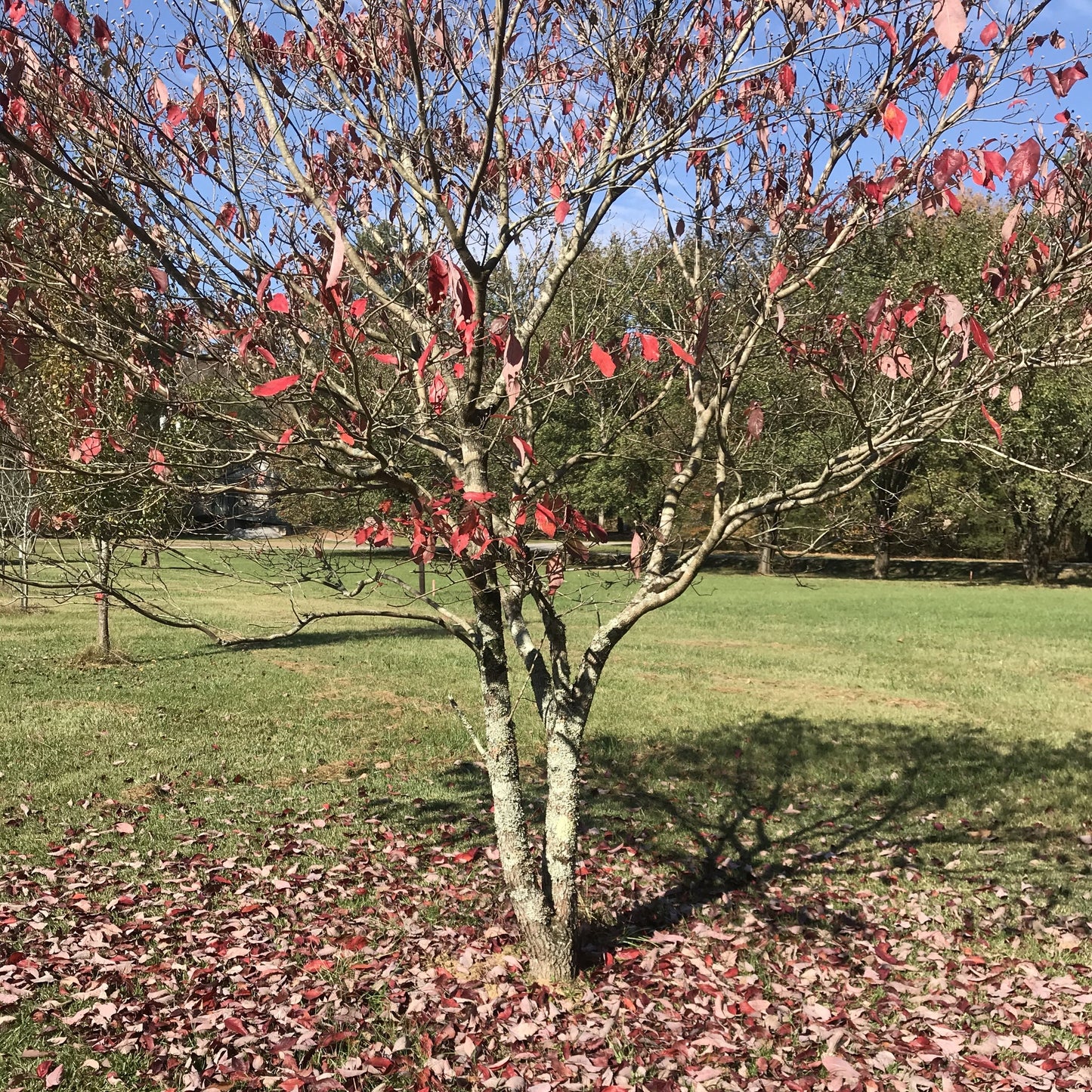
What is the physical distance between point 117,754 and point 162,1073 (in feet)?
16.6

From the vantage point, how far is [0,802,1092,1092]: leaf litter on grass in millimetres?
3533

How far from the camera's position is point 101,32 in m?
3.29

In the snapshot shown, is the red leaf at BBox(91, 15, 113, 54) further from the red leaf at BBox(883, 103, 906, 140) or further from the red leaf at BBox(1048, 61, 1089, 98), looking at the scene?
the red leaf at BBox(1048, 61, 1089, 98)

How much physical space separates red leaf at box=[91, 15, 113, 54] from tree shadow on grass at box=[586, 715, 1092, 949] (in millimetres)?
4680

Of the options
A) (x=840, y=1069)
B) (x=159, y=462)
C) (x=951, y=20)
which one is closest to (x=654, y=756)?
(x=840, y=1069)

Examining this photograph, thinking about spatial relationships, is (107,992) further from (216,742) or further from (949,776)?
(949,776)

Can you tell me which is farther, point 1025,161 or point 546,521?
point 546,521

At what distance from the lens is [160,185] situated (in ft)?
11.1

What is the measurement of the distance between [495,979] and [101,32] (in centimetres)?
437

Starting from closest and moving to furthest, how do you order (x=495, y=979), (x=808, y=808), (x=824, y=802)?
(x=495, y=979)
(x=808, y=808)
(x=824, y=802)

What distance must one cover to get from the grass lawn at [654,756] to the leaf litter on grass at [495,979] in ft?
0.46

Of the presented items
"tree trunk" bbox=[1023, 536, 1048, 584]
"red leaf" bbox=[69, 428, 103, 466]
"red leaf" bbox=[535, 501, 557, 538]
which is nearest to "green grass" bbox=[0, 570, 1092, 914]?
"red leaf" bbox=[69, 428, 103, 466]

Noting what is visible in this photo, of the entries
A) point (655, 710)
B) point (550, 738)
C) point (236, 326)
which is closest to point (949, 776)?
point (655, 710)

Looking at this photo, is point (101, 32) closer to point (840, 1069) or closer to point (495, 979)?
point (495, 979)
